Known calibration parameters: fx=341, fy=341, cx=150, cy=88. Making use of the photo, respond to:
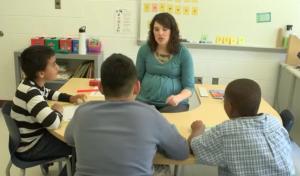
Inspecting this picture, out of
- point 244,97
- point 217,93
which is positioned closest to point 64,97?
point 217,93

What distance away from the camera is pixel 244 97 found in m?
1.41

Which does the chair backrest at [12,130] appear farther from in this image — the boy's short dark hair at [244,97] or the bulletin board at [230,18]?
the bulletin board at [230,18]

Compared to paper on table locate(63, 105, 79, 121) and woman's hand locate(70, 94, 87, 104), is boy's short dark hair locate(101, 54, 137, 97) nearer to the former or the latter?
paper on table locate(63, 105, 79, 121)

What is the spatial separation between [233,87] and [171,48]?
115 centimetres

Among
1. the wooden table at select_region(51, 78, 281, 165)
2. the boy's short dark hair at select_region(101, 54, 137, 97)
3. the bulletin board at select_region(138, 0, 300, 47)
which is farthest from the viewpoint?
the bulletin board at select_region(138, 0, 300, 47)

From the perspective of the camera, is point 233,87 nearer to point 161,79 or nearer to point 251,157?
point 251,157

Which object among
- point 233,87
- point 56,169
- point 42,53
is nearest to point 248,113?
point 233,87

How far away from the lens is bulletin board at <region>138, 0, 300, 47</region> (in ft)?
12.0

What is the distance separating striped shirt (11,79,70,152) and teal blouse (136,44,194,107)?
845 mm

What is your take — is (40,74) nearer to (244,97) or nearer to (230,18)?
(244,97)

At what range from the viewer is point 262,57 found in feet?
12.5

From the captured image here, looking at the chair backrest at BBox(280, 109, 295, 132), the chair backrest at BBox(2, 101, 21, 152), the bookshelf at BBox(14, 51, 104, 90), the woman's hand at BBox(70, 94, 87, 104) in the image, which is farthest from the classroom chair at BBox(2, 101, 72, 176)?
the bookshelf at BBox(14, 51, 104, 90)

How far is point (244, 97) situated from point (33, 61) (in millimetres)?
1190

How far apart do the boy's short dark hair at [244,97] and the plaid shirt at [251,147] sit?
0.12ft
